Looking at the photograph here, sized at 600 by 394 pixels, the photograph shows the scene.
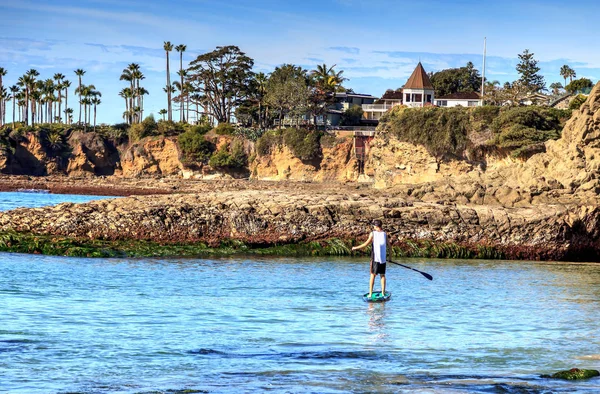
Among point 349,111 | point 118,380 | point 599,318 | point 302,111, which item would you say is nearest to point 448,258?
point 599,318

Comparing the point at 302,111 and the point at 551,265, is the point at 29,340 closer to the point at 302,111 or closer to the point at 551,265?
the point at 551,265

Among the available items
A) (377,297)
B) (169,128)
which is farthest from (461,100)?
(377,297)

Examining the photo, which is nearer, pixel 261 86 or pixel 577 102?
pixel 577 102

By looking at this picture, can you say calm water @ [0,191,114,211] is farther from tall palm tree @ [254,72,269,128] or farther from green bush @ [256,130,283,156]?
tall palm tree @ [254,72,269,128]

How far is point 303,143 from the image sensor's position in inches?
3317

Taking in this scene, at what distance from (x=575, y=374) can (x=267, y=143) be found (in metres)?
78.0

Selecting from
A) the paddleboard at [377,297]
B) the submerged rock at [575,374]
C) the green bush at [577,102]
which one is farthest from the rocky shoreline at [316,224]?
the green bush at [577,102]

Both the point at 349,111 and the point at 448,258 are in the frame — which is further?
the point at 349,111

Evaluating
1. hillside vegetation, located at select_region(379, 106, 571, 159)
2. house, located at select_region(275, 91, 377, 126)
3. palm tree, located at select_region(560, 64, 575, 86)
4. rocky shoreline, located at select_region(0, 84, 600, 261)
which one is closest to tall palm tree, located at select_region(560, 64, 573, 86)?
palm tree, located at select_region(560, 64, 575, 86)

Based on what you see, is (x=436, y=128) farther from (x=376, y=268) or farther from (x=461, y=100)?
(x=376, y=268)

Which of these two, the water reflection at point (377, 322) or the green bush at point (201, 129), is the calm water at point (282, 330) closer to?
the water reflection at point (377, 322)

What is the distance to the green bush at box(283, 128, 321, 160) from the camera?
275 feet

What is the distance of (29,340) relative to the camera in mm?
11828

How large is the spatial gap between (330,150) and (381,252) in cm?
6706
